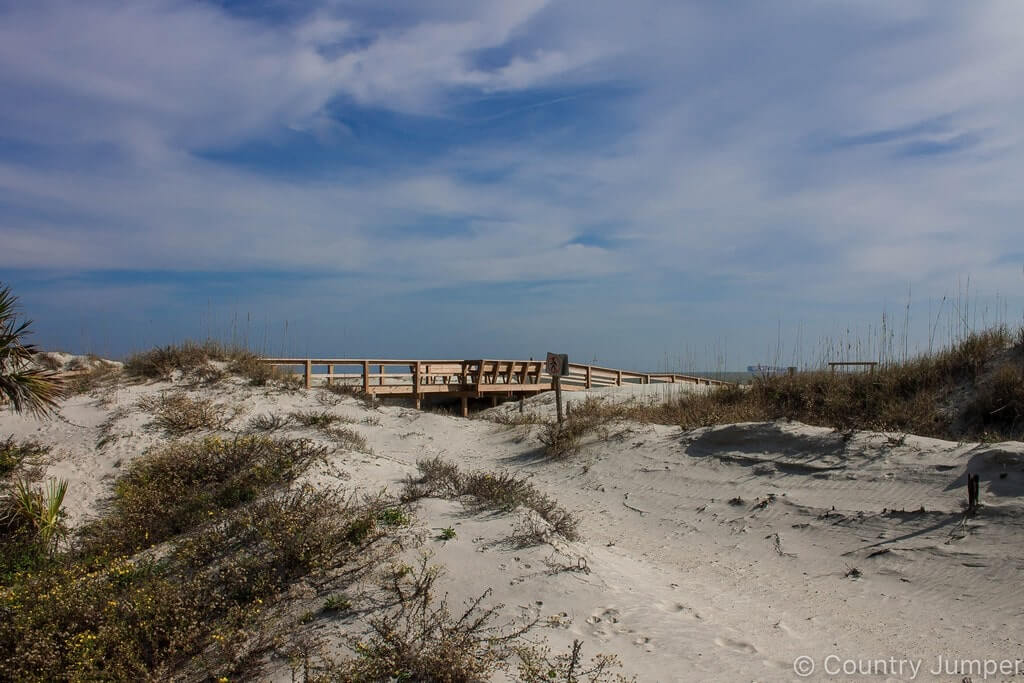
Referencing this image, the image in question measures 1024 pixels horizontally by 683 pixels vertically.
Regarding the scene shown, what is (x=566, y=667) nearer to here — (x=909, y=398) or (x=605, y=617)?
(x=605, y=617)

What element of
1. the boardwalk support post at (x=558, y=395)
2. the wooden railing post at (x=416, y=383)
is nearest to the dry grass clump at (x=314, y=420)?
the boardwalk support post at (x=558, y=395)

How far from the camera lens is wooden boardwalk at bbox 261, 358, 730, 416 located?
68.7 feet

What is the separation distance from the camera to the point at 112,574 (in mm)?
5922

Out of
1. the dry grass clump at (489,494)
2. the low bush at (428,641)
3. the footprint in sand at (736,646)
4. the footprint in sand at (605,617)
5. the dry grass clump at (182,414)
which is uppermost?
the dry grass clump at (182,414)

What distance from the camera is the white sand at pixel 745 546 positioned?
509 centimetres

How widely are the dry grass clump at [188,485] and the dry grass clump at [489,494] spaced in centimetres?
161

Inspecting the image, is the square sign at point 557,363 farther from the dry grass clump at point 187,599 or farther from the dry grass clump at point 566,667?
the dry grass clump at point 566,667

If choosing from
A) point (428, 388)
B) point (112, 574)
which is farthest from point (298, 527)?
point (428, 388)

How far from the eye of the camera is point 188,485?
8570mm

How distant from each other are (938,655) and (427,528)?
13.9 feet

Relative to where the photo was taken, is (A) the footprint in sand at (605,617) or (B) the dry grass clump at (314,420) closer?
(A) the footprint in sand at (605,617)

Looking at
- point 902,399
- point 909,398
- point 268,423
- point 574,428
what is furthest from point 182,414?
point 909,398

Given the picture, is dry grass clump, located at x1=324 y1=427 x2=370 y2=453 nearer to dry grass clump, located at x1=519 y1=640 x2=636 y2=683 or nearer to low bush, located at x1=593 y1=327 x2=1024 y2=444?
low bush, located at x1=593 y1=327 x2=1024 y2=444

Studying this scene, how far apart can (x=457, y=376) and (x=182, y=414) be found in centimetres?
1342
